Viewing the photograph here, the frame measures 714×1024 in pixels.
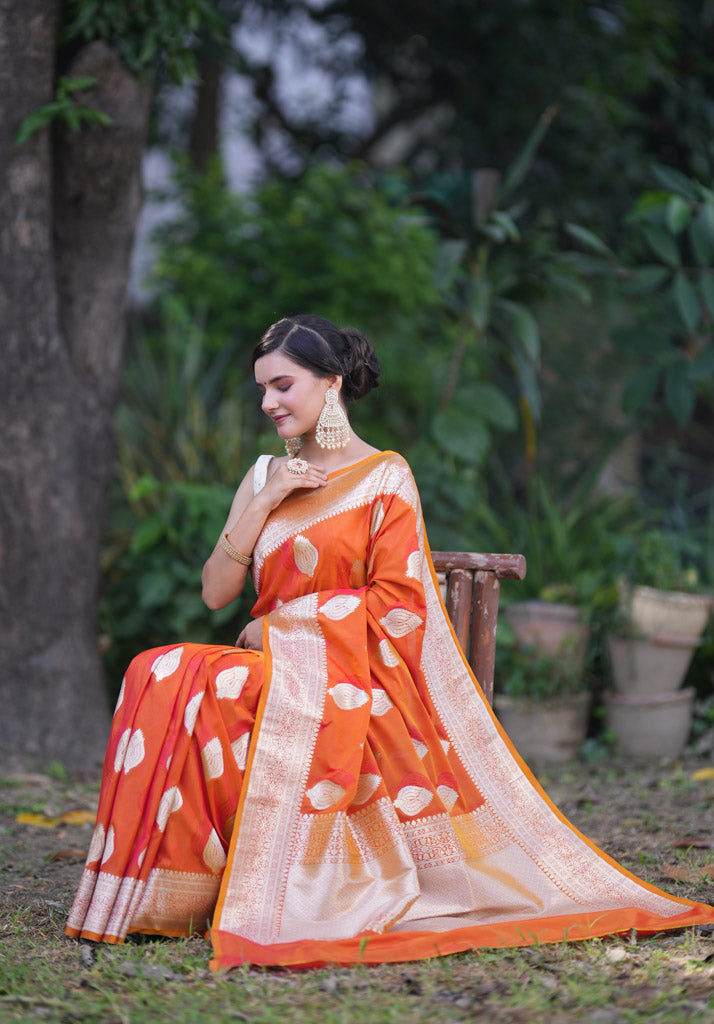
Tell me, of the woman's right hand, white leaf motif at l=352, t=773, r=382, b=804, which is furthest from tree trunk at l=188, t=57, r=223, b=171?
white leaf motif at l=352, t=773, r=382, b=804

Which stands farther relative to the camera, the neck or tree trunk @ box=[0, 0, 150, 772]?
tree trunk @ box=[0, 0, 150, 772]

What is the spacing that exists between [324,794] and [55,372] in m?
2.30

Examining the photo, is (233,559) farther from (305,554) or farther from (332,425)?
(332,425)

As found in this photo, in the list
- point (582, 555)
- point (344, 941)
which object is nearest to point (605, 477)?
point (582, 555)

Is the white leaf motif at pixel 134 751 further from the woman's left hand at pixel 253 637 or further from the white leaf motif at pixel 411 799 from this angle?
the white leaf motif at pixel 411 799

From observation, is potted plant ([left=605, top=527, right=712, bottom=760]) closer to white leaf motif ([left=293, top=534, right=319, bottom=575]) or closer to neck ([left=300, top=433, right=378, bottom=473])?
neck ([left=300, top=433, right=378, bottom=473])

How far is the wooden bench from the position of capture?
3.24m

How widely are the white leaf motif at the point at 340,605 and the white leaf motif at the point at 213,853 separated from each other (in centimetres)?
57

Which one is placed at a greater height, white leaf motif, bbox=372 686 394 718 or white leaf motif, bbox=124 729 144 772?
white leaf motif, bbox=372 686 394 718

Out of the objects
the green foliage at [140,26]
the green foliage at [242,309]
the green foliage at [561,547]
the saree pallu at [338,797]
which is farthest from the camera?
the green foliage at [242,309]

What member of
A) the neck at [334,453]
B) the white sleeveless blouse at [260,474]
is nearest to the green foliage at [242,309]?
the white sleeveless blouse at [260,474]

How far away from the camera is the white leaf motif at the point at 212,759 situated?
2.58m

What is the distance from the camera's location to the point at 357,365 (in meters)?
2.96

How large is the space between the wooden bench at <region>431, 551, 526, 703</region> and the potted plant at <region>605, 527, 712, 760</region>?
5.63 ft
